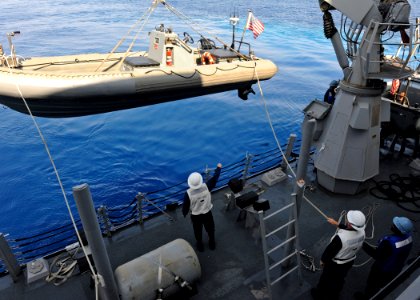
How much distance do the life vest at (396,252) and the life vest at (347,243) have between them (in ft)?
1.22

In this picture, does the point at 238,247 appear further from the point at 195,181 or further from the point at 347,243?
the point at 347,243

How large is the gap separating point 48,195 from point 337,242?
34.3ft

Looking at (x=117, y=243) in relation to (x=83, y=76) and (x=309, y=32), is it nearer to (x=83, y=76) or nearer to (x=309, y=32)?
(x=83, y=76)


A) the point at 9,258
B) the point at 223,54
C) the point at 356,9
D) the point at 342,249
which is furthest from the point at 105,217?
the point at 223,54

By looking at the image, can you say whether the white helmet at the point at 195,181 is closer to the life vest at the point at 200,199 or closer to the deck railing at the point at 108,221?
the life vest at the point at 200,199

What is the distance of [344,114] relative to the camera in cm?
640

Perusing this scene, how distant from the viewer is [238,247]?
5461 millimetres

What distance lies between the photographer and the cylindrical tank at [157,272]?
397cm

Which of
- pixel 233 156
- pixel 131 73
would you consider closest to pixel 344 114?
pixel 131 73

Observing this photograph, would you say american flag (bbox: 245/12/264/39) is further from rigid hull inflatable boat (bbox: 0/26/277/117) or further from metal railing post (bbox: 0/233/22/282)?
metal railing post (bbox: 0/233/22/282)

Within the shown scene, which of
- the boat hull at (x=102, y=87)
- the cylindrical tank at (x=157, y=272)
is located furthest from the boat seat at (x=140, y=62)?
the cylindrical tank at (x=157, y=272)

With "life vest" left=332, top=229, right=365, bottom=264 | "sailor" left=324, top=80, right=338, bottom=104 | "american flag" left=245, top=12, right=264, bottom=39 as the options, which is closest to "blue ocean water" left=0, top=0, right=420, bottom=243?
"american flag" left=245, top=12, right=264, bottom=39

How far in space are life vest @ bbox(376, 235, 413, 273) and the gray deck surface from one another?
0.58 meters

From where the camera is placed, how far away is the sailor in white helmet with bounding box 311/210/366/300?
3707 mm
